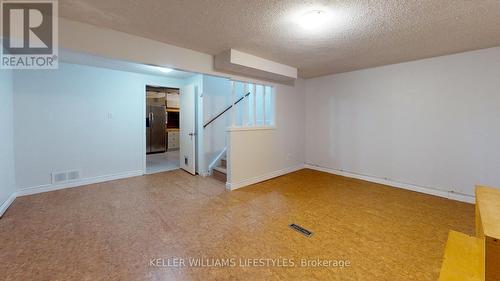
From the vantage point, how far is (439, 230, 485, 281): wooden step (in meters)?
1.07

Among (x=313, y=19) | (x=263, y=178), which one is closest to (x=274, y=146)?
(x=263, y=178)

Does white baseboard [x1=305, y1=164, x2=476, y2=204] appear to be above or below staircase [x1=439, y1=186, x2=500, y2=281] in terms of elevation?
below

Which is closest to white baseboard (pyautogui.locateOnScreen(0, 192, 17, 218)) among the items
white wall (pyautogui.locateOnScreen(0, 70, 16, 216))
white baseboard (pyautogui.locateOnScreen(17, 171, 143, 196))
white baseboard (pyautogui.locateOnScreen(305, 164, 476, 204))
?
white wall (pyautogui.locateOnScreen(0, 70, 16, 216))

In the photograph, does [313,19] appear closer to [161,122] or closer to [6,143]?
[6,143]

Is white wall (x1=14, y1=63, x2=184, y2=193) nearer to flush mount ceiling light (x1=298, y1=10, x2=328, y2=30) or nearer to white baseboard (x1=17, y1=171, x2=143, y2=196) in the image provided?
white baseboard (x1=17, y1=171, x2=143, y2=196)

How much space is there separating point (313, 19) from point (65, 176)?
4.77m

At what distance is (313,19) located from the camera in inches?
81.7

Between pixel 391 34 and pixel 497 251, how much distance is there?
252 cm

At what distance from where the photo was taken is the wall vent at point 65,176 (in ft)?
12.1

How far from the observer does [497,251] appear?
0.84m

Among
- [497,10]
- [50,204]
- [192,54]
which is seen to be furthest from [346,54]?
[50,204]

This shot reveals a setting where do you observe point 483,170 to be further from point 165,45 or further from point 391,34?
point 165,45

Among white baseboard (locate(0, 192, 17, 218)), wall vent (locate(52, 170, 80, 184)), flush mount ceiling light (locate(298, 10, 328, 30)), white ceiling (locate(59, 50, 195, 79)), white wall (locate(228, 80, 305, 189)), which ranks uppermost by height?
white ceiling (locate(59, 50, 195, 79))

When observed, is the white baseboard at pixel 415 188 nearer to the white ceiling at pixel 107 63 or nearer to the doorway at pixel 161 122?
the white ceiling at pixel 107 63
